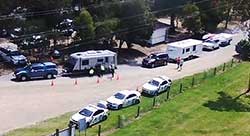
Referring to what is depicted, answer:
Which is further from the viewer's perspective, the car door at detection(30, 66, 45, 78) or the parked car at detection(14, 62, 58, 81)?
the car door at detection(30, 66, 45, 78)

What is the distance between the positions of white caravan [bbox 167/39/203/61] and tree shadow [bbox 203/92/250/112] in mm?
16472

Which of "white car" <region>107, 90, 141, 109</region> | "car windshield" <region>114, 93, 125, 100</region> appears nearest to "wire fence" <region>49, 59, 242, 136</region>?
"white car" <region>107, 90, 141, 109</region>

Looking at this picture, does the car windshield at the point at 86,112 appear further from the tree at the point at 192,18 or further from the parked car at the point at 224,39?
the tree at the point at 192,18

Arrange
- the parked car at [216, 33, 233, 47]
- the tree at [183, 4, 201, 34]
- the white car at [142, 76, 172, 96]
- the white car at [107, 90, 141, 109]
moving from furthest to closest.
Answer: the tree at [183, 4, 201, 34]
the parked car at [216, 33, 233, 47]
the white car at [142, 76, 172, 96]
the white car at [107, 90, 141, 109]

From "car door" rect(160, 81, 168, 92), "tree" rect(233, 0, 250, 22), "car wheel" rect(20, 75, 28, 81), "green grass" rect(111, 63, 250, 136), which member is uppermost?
"tree" rect(233, 0, 250, 22)

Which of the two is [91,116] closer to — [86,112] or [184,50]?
[86,112]

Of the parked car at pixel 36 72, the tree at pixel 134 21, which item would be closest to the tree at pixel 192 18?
the tree at pixel 134 21

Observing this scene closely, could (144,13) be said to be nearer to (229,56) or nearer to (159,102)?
(229,56)

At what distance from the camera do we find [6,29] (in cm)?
5362

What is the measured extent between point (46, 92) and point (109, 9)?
1701cm

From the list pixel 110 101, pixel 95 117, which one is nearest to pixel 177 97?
pixel 110 101

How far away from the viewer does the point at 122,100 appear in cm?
3888

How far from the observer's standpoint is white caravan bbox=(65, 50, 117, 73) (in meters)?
49.4

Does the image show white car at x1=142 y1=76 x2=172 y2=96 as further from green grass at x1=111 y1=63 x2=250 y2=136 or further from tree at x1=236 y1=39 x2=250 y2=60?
tree at x1=236 y1=39 x2=250 y2=60
